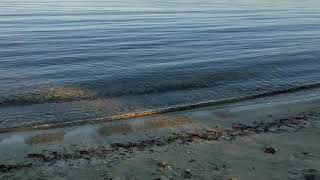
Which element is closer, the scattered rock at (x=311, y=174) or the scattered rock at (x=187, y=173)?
the scattered rock at (x=311, y=174)

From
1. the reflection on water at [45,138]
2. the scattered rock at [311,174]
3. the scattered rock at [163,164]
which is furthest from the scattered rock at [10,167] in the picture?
the scattered rock at [311,174]

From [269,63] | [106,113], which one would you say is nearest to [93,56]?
[269,63]

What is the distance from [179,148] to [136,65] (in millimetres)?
8648

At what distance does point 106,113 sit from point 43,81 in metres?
3.73

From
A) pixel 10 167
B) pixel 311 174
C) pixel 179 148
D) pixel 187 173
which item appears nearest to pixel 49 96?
pixel 10 167

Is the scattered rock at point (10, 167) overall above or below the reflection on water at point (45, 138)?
above

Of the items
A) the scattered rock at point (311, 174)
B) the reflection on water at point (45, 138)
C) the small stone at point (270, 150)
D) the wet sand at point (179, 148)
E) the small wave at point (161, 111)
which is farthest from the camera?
the small wave at point (161, 111)

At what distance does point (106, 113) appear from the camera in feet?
36.9

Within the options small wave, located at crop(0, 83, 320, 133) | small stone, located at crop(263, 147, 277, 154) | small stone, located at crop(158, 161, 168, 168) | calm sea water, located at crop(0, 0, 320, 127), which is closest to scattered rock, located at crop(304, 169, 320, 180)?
small stone, located at crop(263, 147, 277, 154)

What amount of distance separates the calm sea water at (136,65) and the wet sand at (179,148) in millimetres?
1309

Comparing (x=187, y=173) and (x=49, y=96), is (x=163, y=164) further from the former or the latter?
(x=49, y=96)

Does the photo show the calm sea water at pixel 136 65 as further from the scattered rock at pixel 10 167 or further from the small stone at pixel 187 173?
the small stone at pixel 187 173

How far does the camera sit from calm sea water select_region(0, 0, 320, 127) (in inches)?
484

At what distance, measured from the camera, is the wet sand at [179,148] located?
24.2 feet
